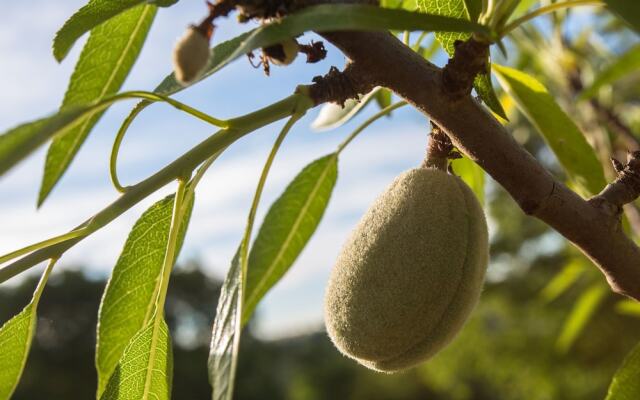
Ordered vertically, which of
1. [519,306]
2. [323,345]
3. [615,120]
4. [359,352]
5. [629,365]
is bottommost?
[629,365]

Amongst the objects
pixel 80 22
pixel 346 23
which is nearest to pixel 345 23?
pixel 346 23

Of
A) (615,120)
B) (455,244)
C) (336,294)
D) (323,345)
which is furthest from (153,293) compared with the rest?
(323,345)

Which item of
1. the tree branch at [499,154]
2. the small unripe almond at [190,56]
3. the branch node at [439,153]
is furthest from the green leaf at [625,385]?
the small unripe almond at [190,56]

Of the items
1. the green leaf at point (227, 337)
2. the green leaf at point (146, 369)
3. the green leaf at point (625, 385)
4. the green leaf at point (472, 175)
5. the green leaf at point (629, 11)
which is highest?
the green leaf at point (472, 175)

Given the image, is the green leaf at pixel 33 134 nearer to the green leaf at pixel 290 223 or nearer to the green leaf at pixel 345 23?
the green leaf at pixel 345 23

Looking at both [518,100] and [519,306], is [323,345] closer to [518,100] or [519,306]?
[519,306]

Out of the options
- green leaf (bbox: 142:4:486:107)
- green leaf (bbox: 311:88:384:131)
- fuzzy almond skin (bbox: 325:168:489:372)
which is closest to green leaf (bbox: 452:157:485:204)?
green leaf (bbox: 311:88:384:131)

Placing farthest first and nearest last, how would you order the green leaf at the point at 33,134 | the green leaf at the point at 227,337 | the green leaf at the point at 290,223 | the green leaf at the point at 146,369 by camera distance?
the green leaf at the point at 290,223 < the green leaf at the point at 146,369 < the green leaf at the point at 227,337 < the green leaf at the point at 33,134
